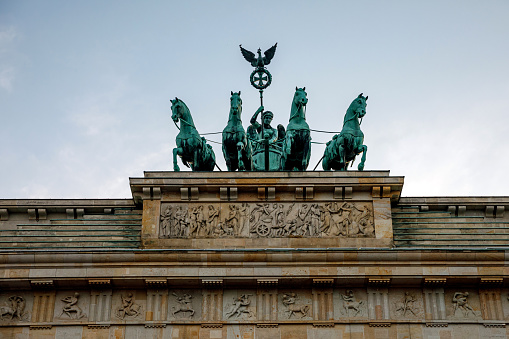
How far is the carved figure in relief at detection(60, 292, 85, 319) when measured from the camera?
28.2 m

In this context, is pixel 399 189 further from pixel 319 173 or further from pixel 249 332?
pixel 249 332

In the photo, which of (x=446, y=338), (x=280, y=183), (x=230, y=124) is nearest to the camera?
(x=446, y=338)

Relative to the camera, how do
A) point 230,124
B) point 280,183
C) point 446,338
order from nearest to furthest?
point 446,338, point 280,183, point 230,124

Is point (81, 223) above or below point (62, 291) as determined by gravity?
above

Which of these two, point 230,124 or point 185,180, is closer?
point 185,180

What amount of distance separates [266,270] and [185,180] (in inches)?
132

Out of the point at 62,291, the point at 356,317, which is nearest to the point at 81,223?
the point at 62,291

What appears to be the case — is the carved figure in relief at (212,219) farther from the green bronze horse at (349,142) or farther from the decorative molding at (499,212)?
the decorative molding at (499,212)

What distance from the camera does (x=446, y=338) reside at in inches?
1093

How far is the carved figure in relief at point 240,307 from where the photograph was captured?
28.1 metres

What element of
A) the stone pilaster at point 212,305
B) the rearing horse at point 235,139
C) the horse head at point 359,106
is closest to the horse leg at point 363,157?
the horse head at point 359,106

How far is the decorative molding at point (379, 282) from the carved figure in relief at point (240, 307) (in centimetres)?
298

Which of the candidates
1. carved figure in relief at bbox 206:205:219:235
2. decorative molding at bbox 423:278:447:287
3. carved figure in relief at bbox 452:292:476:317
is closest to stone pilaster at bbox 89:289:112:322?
carved figure in relief at bbox 206:205:219:235

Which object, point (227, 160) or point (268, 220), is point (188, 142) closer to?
point (227, 160)
